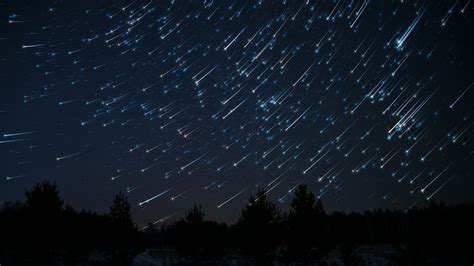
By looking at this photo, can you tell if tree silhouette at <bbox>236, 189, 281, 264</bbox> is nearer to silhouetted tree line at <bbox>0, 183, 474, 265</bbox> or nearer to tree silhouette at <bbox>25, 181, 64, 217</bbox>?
silhouetted tree line at <bbox>0, 183, 474, 265</bbox>

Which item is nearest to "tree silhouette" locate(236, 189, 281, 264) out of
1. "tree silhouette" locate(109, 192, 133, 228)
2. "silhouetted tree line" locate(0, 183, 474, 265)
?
"silhouetted tree line" locate(0, 183, 474, 265)

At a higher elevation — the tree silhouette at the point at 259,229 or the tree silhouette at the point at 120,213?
the tree silhouette at the point at 120,213

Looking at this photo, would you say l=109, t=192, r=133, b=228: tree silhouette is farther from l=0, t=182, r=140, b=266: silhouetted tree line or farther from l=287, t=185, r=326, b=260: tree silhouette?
l=287, t=185, r=326, b=260: tree silhouette

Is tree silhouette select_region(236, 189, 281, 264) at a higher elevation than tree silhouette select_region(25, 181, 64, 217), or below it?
below

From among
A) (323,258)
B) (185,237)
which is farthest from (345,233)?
(185,237)

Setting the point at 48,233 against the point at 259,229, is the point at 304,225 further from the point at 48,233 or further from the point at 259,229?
the point at 48,233

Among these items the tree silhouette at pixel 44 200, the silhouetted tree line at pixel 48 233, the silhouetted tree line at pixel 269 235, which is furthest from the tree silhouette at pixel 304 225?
the tree silhouette at pixel 44 200

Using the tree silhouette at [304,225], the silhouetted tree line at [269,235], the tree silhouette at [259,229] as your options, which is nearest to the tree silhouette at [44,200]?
the silhouetted tree line at [269,235]

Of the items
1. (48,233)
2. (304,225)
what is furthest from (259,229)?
(48,233)

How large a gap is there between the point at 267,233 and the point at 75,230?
15.0m

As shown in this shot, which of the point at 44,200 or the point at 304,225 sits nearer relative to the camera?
the point at 304,225

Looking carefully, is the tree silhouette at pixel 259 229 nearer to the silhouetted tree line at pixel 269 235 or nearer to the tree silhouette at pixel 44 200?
the silhouetted tree line at pixel 269 235

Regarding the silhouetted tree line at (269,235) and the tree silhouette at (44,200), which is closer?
the silhouetted tree line at (269,235)

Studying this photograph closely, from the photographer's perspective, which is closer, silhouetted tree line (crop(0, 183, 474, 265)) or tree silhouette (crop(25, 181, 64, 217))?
silhouetted tree line (crop(0, 183, 474, 265))
